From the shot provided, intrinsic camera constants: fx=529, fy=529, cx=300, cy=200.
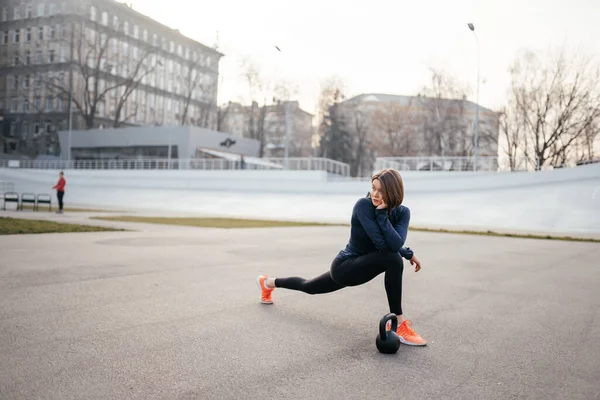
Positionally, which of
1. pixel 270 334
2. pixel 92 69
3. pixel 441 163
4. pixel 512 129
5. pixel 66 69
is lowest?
pixel 270 334

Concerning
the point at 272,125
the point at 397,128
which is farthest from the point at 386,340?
the point at 272,125

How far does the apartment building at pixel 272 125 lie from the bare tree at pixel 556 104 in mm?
21802

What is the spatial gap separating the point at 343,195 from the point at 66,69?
48.5 metres

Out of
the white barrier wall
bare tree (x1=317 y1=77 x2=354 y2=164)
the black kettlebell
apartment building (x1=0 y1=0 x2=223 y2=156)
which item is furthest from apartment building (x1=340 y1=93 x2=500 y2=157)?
the black kettlebell

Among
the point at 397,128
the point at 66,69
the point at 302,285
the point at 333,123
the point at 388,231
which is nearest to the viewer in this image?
the point at 388,231

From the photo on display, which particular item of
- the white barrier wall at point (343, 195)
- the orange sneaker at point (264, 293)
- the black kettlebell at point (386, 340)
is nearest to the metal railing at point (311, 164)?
the white barrier wall at point (343, 195)

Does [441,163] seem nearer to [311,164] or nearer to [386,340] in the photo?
[311,164]

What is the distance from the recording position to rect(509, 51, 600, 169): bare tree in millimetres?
42094

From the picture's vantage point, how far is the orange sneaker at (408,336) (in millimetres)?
4254

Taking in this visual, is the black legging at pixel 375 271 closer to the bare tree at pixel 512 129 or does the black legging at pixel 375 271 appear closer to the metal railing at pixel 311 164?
the metal railing at pixel 311 164

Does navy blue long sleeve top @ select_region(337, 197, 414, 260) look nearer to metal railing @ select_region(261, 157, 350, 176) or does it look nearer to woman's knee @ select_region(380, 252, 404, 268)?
woman's knee @ select_region(380, 252, 404, 268)

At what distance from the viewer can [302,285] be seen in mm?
5000

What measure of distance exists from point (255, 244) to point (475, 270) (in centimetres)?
518

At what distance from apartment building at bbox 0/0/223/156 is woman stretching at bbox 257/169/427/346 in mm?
62977
